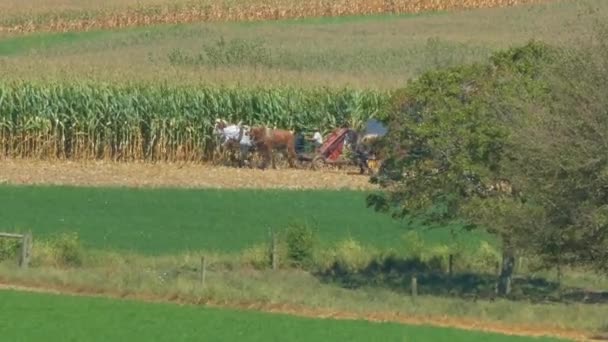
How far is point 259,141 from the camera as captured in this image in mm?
49031

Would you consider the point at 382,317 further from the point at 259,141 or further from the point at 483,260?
the point at 259,141

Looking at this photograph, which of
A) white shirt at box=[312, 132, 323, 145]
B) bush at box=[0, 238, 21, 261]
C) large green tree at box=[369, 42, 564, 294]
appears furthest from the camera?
white shirt at box=[312, 132, 323, 145]

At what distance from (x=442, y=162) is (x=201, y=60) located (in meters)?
36.5

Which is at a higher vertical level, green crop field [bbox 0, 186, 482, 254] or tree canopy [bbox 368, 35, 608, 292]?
tree canopy [bbox 368, 35, 608, 292]

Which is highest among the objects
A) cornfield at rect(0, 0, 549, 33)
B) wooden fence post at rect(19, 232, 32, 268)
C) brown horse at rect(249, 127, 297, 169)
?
wooden fence post at rect(19, 232, 32, 268)

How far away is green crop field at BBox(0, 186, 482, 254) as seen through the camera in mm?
36094

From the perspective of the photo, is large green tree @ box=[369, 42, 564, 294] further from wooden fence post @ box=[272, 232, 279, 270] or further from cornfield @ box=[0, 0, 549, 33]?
cornfield @ box=[0, 0, 549, 33]

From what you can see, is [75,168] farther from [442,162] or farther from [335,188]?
[442,162]

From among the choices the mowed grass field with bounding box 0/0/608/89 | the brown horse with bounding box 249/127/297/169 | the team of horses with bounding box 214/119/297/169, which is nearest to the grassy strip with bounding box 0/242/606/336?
the brown horse with bounding box 249/127/297/169

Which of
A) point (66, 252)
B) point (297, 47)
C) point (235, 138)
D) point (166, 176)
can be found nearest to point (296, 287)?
point (66, 252)

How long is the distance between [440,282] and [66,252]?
759 cm

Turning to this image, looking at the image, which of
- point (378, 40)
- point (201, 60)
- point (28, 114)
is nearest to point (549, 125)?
point (28, 114)

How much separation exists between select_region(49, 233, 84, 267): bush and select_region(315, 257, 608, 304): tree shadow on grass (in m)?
4.96

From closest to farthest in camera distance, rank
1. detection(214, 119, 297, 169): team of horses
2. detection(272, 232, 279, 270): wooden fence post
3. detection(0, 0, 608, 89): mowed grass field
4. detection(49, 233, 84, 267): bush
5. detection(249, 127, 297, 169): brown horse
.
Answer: detection(49, 233, 84, 267): bush
detection(272, 232, 279, 270): wooden fence post
detection(249, 127, 297, 169): brown horse
detection(214, 119, 297, 169): team of horses
detection(0, 0, 608, 89): mowed grass field
